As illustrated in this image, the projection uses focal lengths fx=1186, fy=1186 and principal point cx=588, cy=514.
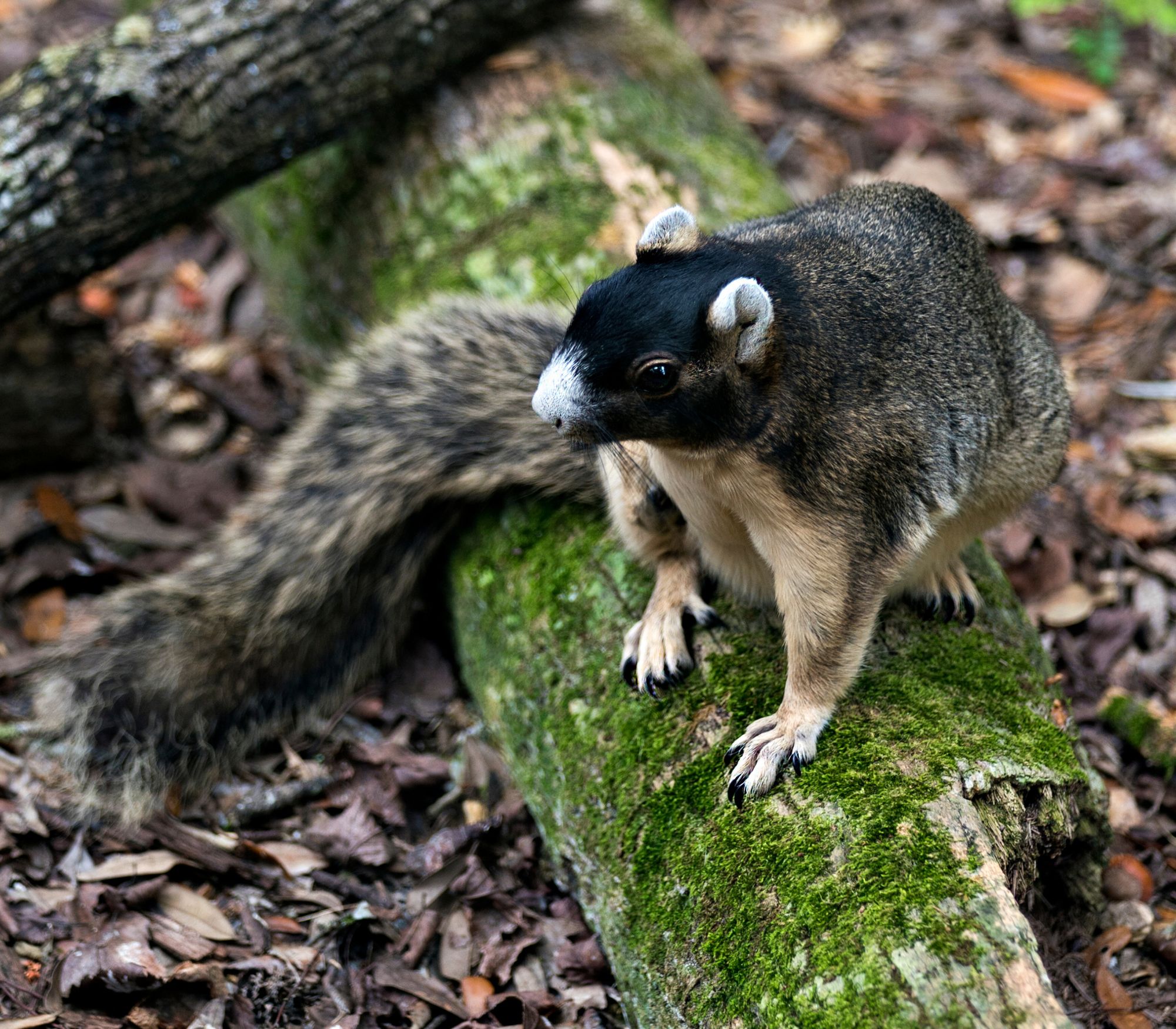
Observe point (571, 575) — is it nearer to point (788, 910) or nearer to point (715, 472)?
point (715, 472)

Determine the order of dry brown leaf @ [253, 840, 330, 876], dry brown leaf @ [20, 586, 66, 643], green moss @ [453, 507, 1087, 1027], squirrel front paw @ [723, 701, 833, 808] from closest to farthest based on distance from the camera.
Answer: green moss @ [453, 507, 1087, 1027] < squirrel front paw @ [723, 701, 833, 808] < dry brown leaf @ [253, 840, 330, 876] < dry brown leaf @ [20, 586, 66, 643]

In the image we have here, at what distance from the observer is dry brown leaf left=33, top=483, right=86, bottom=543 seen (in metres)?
5.46

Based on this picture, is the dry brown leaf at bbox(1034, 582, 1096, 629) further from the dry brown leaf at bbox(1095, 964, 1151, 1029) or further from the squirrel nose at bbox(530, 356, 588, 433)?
the squirrel nose at bbox(530, 356, 588, 433)

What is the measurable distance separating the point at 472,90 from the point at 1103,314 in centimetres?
375

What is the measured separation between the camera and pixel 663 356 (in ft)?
10.00

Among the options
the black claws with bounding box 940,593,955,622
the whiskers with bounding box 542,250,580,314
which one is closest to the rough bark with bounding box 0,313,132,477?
the whiskers with bounding box 542,250,580,314

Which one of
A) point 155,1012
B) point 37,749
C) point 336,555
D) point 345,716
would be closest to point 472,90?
point 336,555

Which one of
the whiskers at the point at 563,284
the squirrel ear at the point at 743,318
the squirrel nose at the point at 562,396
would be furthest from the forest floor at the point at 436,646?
the squirrel ear at the point at 743,318

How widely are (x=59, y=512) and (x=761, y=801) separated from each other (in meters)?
3.76

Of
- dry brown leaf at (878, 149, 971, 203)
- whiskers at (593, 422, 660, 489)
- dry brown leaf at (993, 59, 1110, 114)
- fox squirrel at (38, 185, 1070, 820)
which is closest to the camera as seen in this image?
fox squirrel at (38, 185, 1070, 820)

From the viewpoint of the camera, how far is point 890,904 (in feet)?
9.52

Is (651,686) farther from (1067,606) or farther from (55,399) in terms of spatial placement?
(55,399)

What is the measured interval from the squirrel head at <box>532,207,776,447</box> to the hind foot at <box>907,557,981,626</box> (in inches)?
44.2

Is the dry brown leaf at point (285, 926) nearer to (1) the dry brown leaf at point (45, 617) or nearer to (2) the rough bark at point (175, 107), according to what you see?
(1) the dry brown leaf at point (45, 617)
